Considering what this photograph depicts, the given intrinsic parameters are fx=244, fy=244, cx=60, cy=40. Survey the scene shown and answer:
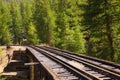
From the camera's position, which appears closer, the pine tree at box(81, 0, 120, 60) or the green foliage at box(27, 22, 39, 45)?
the pine tree at box(81, 0, 120, 60)

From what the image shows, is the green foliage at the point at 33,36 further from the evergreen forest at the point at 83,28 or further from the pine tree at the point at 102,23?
the pine tree at the point at 102,23

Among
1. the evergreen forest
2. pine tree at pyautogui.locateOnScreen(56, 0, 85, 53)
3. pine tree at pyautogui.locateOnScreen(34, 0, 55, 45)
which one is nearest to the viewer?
the evergreen forest

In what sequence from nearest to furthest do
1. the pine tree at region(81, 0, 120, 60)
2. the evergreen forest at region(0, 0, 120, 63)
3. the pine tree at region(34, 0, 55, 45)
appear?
the pine tree at region(81, 0, 120, 60) → the evergreen forest at region(0, 0, 120, 63) → the pine tree at region(34, 0, 55, 45)

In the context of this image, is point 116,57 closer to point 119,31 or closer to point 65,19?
point 119,31

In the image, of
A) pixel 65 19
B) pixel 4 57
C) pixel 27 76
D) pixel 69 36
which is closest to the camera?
pixel 27 76

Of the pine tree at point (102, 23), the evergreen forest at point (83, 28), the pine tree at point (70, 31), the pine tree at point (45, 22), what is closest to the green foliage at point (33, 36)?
the evergreen forest at point (83, 28)

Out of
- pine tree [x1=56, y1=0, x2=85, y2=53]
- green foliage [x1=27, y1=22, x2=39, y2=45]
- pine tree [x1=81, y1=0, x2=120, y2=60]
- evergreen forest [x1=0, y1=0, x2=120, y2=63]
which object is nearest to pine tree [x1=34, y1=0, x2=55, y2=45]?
evergreen forest [x1=0, y1=0, x2=120, y2=63]

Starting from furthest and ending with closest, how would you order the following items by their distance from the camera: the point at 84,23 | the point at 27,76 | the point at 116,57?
the point at 27,76 → the point at 84,23 → the point at 116,57

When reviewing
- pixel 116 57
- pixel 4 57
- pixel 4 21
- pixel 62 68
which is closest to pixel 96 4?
pixel 116 57

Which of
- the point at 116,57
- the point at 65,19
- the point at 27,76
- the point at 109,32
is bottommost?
the point at 27,76

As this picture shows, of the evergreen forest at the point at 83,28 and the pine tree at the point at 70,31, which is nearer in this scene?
the evergreen forest at the point at 83,28

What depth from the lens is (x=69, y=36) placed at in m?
39.9

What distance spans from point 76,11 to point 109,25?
23.4 meters

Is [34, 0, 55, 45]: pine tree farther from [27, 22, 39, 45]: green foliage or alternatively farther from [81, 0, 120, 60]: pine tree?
[81, 0, 120, 60]: pine tree
